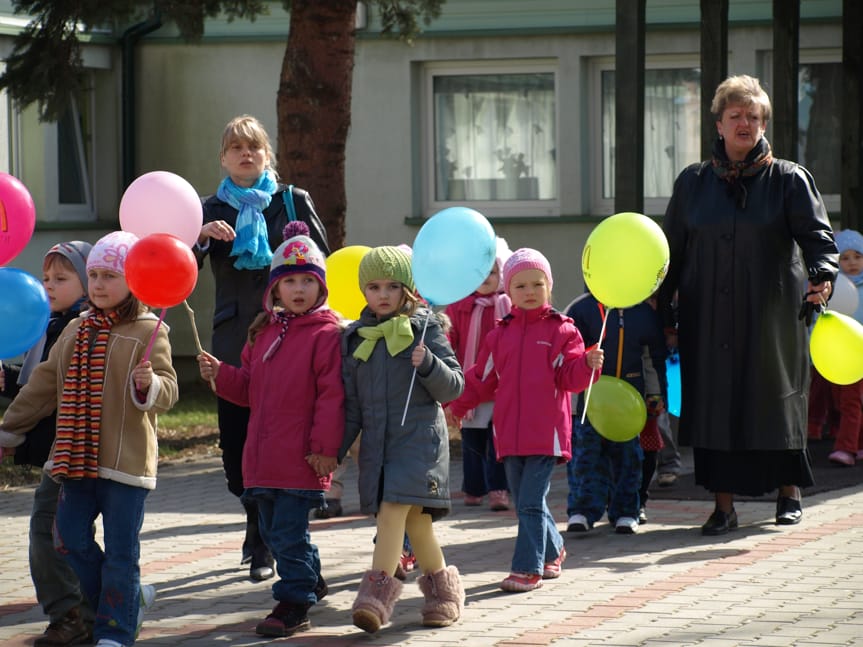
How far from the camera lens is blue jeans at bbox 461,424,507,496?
30.6 ft

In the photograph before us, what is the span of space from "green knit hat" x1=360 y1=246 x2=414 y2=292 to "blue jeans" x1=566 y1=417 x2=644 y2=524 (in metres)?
2.55

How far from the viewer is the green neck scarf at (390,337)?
611cm

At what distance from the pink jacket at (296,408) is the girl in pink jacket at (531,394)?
3.60 feet

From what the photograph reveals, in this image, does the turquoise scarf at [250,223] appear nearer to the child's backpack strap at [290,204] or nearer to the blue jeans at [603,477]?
the child's backpack strap at [290,204]

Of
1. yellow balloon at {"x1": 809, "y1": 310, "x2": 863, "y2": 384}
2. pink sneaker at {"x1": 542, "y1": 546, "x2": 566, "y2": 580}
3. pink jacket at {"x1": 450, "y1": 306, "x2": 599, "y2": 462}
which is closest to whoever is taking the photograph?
pink jacket at {"x1": 450, "y1": 306, "x2": 599, "y2": 462}

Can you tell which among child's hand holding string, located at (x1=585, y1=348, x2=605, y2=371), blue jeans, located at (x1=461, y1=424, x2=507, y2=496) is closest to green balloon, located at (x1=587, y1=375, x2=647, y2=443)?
child's hand holding string, located at (x1=585, y1=348, x2=605, y2=371)

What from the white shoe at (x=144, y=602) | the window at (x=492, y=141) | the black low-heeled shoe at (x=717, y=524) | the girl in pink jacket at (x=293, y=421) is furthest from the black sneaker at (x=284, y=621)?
the window at (x=492, y=141)

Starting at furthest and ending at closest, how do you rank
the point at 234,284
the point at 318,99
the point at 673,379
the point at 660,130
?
the point at 660,130, the point at 318,99, the point at 673,379, the point at 234,284

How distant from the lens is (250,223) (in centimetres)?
716

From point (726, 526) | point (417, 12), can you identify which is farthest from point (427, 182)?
point (726, 526)

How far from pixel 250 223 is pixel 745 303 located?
8.73 feet

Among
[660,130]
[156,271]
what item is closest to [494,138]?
[660,130]

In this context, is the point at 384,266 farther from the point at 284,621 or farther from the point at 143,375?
the point at 284,621

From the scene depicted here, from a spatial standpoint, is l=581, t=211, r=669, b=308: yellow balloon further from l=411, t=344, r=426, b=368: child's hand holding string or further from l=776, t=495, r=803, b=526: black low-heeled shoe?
l=776, t=495, r=803, b=526: black low-heeled shoe
